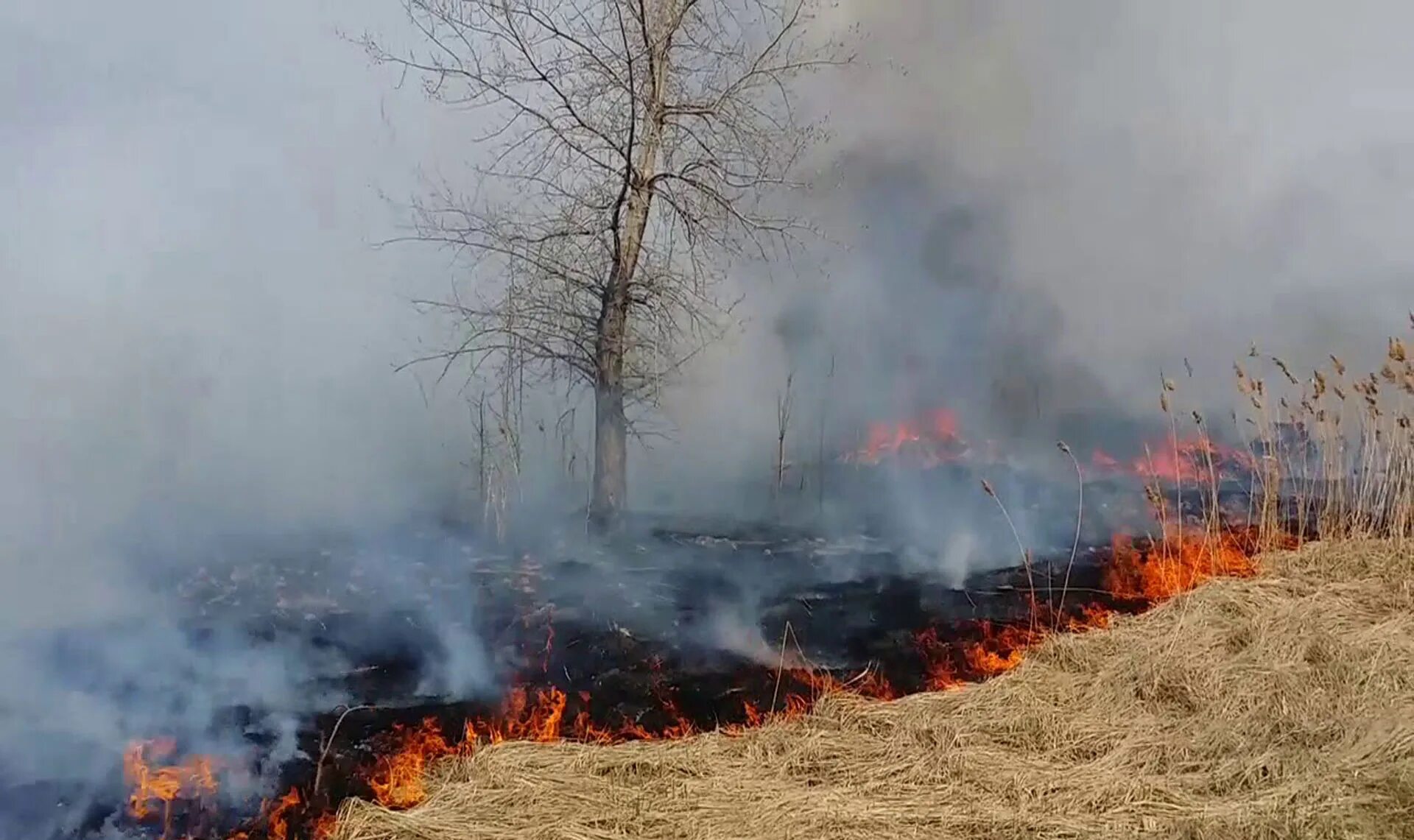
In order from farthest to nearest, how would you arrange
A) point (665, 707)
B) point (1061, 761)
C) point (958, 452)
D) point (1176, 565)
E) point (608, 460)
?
point (958, 452) < point (608, 460) < point (1176, 565) < point (665, 707) < point (1061, 761)

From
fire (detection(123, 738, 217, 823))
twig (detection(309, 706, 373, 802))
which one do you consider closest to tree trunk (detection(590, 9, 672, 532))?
twig (detection(309, 706, 373, 802))

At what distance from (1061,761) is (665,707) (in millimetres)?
1918

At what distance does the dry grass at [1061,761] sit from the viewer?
4.07 metres

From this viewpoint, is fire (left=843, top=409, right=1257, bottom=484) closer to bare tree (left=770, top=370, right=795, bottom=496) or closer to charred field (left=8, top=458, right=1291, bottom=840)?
bare tree (left=770, top=370, right=795, bottom=496)

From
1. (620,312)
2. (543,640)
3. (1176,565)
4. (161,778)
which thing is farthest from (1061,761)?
(620,312)

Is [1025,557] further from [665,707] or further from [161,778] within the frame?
[161,778]

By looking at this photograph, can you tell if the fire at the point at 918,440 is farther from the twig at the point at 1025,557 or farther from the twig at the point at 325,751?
the twig at the point at 325,751

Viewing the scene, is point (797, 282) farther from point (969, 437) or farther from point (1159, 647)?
point (1159, 647)

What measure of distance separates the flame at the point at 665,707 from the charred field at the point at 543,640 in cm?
1

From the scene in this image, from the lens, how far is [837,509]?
32.2 feet

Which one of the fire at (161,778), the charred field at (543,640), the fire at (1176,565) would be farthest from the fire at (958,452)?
the fire at (161,778)

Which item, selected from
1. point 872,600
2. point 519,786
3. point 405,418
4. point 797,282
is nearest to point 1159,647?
point 872,600

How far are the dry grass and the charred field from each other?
1.26ft

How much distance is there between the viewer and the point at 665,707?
18.0ft
